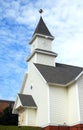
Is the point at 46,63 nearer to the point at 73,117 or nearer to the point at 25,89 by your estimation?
the point at 25,89

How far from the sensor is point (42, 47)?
3919 cm

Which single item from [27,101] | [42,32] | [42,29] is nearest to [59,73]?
[27,101]

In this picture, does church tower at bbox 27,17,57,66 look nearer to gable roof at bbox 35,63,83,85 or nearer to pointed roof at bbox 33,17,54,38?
pointed roof at bbox 33,17,54,38

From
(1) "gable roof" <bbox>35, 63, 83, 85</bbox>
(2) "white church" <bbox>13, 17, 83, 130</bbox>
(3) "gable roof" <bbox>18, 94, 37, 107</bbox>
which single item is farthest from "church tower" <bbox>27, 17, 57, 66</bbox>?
(3) "gable roof" <bbox>18, 94, 37, 107</bbox>

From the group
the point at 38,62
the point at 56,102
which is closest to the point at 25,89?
the point at 38,62

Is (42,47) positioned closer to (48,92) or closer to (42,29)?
(42,29)

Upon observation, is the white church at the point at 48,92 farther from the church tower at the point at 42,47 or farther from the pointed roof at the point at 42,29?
the pointed roof at the point at 42,29

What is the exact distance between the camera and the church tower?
3803cm

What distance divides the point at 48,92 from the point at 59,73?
4606 millimetres

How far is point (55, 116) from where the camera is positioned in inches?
1181

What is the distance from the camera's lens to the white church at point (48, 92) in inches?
1180

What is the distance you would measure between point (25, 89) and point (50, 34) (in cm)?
830

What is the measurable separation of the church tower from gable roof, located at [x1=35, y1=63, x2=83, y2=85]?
152 cm

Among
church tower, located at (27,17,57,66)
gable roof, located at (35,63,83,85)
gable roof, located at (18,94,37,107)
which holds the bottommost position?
gable roof, located at (18,94,37,107)
